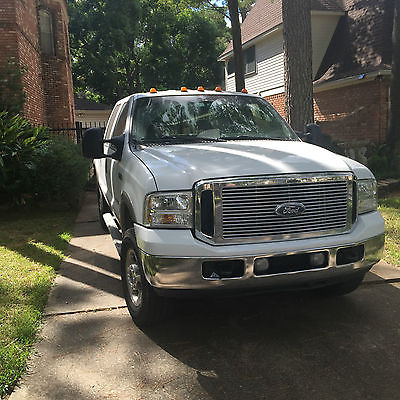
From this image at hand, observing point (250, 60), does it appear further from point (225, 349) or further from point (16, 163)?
point (225, 349)

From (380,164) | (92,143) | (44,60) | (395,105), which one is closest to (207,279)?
(92,143)

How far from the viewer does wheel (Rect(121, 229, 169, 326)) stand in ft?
11.6

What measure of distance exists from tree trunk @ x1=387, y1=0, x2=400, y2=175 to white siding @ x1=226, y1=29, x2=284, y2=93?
26.6 feet

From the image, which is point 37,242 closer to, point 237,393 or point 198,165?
point 198,165

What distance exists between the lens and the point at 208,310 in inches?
162

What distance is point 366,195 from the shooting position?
3682mm

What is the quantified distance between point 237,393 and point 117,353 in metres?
1.00

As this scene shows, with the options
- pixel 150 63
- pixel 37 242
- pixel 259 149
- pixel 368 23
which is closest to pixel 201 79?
pixel 150 63

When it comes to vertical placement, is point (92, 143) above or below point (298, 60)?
below

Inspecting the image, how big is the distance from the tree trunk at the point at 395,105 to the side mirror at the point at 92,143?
8.94 metres

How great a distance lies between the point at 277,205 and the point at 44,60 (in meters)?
16.6

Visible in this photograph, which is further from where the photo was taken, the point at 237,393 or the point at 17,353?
the point at 17,353

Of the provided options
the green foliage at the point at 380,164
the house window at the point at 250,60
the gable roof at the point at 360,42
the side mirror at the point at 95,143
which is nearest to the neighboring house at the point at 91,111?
the house window at the point at 250,60

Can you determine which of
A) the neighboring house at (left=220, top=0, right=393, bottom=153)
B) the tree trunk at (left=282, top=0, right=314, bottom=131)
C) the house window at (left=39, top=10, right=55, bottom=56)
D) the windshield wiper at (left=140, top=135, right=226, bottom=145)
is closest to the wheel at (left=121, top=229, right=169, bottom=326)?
the windshield wiper at (left=140, top=135, right=226, bottom=145)
